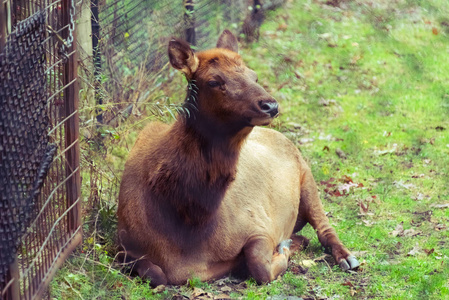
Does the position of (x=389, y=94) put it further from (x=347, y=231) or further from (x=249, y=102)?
(x=249, y=102)

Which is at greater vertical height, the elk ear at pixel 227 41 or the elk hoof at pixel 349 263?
the elk ear at pixel 227 41

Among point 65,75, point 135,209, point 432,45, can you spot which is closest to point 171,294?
point 135,209

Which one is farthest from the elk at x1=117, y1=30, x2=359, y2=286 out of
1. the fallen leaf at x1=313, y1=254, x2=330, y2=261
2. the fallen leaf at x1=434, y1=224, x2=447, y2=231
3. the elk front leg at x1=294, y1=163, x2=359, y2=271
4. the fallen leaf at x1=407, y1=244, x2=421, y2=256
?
the fallen leaf at x1=434, y1=224, x2=447, y2=231

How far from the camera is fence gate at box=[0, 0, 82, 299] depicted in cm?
347

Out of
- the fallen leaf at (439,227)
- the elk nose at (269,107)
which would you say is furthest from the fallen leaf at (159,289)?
the fallen leaf at (439,227)

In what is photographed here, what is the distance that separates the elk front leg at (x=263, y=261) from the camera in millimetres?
5684

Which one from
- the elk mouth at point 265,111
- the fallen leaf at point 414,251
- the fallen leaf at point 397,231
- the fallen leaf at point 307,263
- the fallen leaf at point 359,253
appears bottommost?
the fallen leaf at point 397,231

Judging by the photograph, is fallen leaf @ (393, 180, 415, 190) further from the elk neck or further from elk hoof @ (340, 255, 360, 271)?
the elk neck

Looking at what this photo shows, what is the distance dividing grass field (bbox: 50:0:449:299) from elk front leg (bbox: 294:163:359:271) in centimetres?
13

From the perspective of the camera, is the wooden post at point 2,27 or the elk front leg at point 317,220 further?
the elk front leg at point 317,220

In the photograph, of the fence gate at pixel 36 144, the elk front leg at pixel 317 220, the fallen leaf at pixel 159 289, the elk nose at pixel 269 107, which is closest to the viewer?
the fence gate at pixel 36 144

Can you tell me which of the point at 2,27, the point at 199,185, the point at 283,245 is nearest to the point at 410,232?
the point at 283,245

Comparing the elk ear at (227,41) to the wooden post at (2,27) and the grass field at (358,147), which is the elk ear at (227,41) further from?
the wooden post at (2,27)

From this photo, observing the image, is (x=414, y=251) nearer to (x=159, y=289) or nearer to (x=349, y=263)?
(x=349, y=263)
